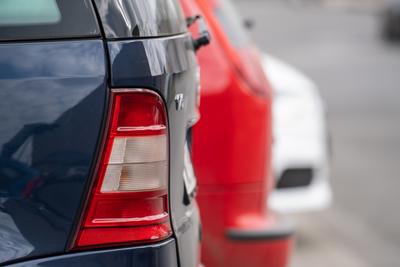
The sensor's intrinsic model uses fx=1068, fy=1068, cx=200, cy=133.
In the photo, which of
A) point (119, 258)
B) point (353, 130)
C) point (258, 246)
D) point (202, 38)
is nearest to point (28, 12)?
point (119, 258)

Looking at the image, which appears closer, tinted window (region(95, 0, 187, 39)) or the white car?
tinted window (region(95, 0, 187, 39))

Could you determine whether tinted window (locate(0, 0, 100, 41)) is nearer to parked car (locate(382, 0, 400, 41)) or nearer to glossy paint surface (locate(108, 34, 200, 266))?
glossy paint surface (locate(108, 34, 200, 266))

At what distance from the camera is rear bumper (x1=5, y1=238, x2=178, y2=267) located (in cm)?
268

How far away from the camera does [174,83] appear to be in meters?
2.88

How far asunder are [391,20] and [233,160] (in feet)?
55.6

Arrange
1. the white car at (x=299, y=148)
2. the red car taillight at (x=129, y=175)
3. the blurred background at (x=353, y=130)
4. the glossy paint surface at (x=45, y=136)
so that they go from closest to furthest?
the glossy paint surface at (x=45, y=136)
the red car taillight at (x=129, y=175)
the white car at (x=299, y=148)
the blurred background at (x=353, y=130)

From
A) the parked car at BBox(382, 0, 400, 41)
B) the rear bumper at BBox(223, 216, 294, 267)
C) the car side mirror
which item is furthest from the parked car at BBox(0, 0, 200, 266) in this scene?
the parked car at BBox(382, 0, 400, 41)

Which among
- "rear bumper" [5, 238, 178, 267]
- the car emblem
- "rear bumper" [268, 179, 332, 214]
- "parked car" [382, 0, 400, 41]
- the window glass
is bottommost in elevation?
"parked car" [382, 0, 400, 41]

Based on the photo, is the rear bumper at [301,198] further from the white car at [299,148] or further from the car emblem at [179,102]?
the car emblem at [179,102]

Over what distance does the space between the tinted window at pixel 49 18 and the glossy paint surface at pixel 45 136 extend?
28 mm

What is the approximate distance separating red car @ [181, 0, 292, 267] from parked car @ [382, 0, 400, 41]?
1594cm

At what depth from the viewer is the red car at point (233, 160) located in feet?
14.3

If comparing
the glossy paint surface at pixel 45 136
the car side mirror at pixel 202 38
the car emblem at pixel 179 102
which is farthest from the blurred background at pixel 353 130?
the glossy paint surface at pixel 45 136

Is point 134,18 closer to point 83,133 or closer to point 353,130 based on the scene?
point 83,133
